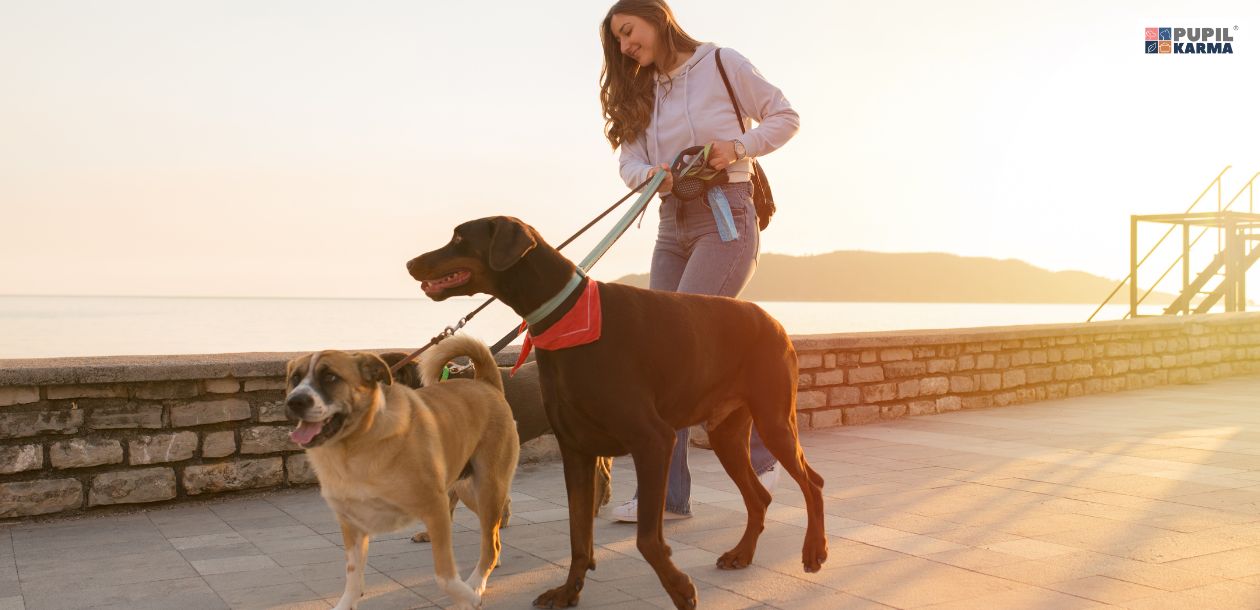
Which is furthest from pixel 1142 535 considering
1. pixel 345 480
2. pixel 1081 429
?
pixel 1081 429

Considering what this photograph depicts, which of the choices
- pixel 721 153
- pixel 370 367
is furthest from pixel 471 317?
pixel 721 153

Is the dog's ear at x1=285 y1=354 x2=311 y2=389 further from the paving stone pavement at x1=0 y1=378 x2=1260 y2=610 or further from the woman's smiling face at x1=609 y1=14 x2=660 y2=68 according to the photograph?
the woman's smiling face at x1=609 y1=14 x2=660 y2=68

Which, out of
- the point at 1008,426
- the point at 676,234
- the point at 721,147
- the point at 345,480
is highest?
the point at 721,147

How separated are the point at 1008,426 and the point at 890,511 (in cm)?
442

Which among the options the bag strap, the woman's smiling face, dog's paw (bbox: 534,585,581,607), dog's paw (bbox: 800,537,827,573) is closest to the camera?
dog's paw (bbox: 534,585,581,607)

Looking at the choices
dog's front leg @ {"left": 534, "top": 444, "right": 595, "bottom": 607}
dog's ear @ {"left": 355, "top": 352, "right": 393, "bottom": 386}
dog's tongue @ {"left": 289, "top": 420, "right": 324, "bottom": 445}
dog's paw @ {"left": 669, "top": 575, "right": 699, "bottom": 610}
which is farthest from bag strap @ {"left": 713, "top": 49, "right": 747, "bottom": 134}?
dog's tongue @ {"left": 289, "top": 420, "right": 324, "bottom": 445}

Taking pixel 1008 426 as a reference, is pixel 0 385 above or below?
above

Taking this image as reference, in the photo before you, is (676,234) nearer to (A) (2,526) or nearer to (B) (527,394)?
(B) (527,394)

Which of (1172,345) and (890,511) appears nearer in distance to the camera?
Answer: (890,511)

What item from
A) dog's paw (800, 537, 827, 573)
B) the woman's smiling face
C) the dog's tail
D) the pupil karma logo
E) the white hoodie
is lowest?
dog's paw (800, 537, 827, 573)

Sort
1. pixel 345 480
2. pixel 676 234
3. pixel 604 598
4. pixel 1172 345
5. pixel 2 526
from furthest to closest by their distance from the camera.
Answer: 1. pixel 1172 345
2. pixel 2 526
3. pixel 676 234
4. pixel 604 598
5. pixel 345 480

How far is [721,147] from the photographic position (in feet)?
14.8

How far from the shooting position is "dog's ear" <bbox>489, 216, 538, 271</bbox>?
321 centimetres

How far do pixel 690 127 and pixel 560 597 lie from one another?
2371 mm
